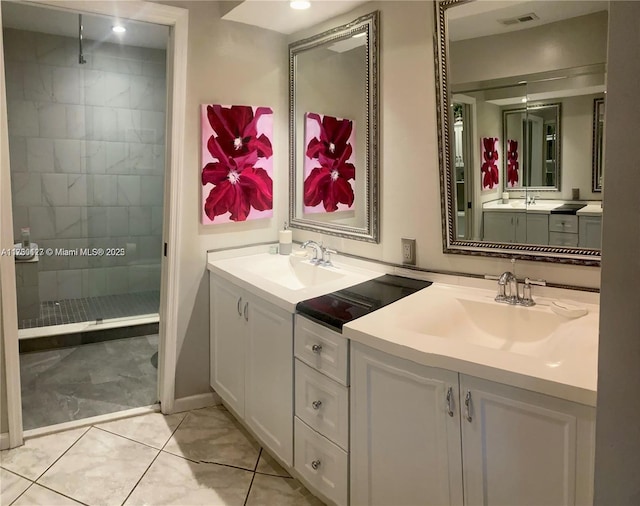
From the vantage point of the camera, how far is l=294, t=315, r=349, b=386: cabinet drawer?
168cm

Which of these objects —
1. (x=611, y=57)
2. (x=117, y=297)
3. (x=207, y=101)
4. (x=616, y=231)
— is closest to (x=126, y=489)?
(x=207, y=101)

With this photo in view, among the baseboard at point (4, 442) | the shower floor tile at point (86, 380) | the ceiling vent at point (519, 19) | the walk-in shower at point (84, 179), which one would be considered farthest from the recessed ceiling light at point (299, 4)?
the baseboard at point (4, 442)

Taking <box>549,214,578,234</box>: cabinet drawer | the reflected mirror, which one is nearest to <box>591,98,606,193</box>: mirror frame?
the reflected mirror

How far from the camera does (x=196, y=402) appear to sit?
9.28 feet

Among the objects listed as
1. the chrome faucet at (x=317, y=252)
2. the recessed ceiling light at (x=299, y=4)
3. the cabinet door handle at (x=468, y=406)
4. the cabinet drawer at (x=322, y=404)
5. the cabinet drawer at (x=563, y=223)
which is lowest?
the cabinet drawer at (x=322, y=404)

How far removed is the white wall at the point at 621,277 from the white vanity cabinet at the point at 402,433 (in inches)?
24.1

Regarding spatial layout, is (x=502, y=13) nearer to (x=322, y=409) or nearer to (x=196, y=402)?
(x=322, y=409)

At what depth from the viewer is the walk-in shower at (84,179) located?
3686mm

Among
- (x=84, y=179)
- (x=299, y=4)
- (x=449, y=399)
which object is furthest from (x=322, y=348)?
(x=84, y=179)

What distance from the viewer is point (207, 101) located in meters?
2.63

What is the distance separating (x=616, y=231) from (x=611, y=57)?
254 mm

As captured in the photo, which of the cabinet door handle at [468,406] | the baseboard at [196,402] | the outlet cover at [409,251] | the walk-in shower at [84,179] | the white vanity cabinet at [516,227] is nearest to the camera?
the cabinet door handle at [468,406]

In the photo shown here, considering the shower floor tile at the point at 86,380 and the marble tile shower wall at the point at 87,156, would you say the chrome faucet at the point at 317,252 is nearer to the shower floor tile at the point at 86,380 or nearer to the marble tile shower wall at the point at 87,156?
the shower floor tile at the point at 86,380

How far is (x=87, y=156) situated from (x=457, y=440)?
3940 mm
